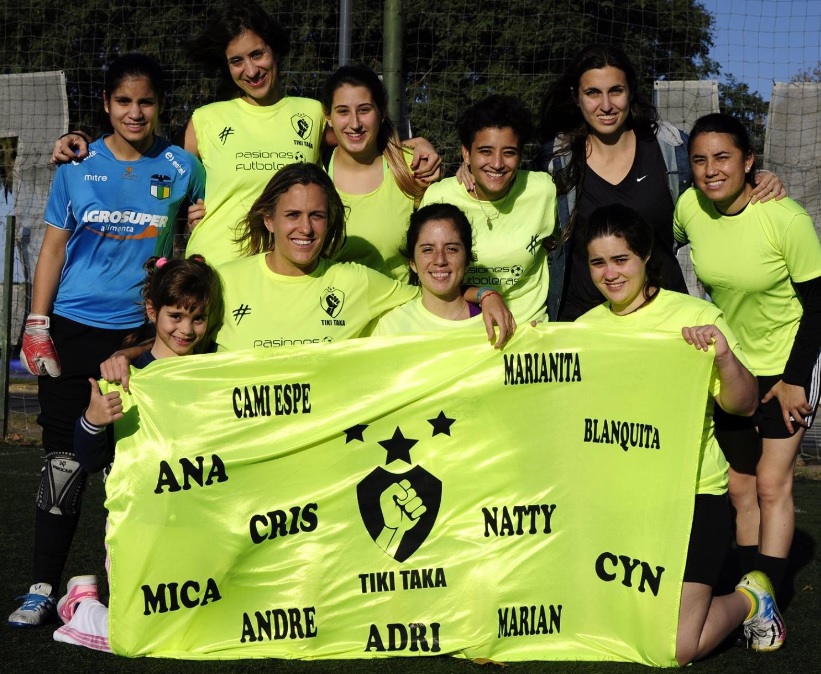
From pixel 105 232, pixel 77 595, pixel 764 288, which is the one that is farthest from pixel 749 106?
pixel 77 595

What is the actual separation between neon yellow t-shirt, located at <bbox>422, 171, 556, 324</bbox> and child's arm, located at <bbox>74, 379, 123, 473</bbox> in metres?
1.66

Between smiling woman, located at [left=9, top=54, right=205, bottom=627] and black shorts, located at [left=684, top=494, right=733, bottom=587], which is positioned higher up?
smiling woman, located at [left=9, top=54, right=205, bottom=627]

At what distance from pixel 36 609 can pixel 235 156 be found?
7.19 ft

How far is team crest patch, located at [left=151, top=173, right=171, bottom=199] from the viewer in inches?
177

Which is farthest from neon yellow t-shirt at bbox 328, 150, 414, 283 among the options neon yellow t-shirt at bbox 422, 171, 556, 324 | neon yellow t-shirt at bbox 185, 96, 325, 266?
neon yellow t-shirt at bbox 185, 96, 325, 266

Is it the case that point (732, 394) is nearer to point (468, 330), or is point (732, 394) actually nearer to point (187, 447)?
point (468, 330)

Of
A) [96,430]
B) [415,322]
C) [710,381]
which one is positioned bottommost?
[96,430]

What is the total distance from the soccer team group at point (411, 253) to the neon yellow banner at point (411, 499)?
0.15 metres

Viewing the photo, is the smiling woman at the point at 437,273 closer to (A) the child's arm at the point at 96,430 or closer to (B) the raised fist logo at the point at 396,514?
(B) the raised fist logo at the point at 396,514

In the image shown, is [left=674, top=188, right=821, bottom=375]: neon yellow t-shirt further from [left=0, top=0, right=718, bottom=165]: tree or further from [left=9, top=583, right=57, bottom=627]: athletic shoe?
[left=0, top=0, right=718, bottom=165]: tree

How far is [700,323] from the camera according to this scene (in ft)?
12.9

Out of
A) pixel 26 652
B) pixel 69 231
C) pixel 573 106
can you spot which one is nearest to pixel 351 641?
Result: pixel 26 652

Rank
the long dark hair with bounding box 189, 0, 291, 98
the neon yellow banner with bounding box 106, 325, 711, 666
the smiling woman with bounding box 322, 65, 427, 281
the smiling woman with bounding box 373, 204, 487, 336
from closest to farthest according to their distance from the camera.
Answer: the neon yellow banner with bounding box 106, 325, 711, 666 < the smiling woman with bounding box 373, 204, 487, 336 < the smiling woman with bounding box 322, 65, 427, 281 < the long dark hair with bounding box 189, 0, 291, 98

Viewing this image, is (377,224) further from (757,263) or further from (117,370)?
(757,263)
